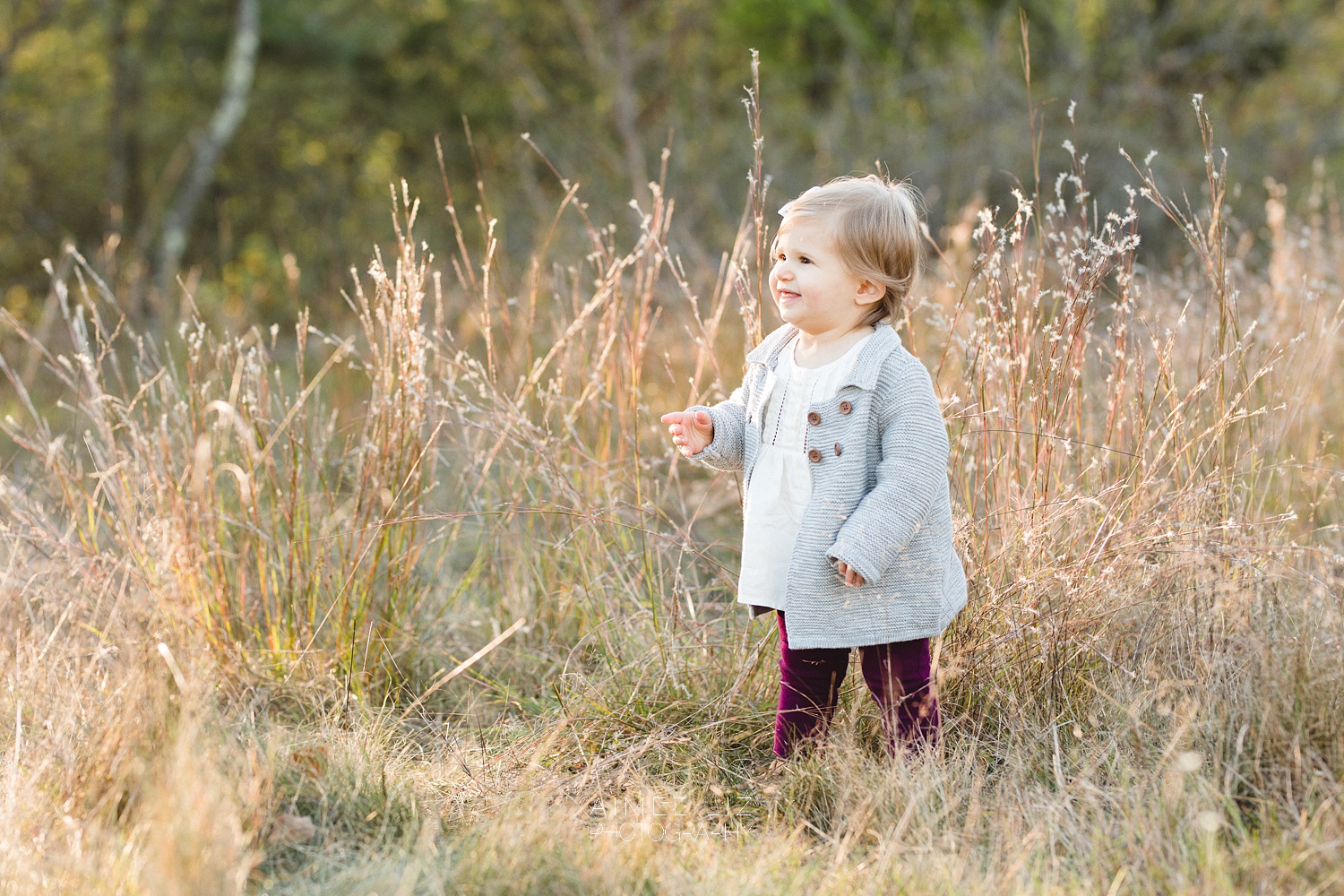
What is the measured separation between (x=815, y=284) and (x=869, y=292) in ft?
0.37

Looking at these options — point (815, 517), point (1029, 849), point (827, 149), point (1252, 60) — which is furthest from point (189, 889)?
point (1252, 60)

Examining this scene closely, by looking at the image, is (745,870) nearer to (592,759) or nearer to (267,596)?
(592,759)

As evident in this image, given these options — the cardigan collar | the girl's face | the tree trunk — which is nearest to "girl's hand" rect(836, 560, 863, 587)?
the cardigan collar

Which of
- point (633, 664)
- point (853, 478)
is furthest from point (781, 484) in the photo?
point (633, 664)

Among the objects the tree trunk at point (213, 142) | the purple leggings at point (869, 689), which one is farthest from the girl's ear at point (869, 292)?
the tree trunk at point (213, 142)

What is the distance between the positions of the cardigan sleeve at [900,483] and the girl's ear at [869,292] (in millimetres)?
142

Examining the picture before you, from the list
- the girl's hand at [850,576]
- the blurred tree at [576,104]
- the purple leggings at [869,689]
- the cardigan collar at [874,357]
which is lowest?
the purple leggings at [869,689]

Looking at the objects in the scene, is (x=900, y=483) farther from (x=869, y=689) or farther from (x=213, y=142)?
(x=213, y=142)

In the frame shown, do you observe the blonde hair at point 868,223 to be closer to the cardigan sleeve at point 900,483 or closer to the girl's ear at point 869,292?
the girl's ear at point 869,292

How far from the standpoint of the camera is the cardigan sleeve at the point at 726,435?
86.8 inches

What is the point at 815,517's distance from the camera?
1.98m

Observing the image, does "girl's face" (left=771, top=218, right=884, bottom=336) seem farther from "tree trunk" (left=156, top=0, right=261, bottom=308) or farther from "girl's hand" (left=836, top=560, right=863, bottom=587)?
"tree trunk" (left=156, top=0, right=261, bottom=308)

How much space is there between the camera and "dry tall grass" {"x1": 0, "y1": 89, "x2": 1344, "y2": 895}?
5.78 feet

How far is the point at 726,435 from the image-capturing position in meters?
2.21
